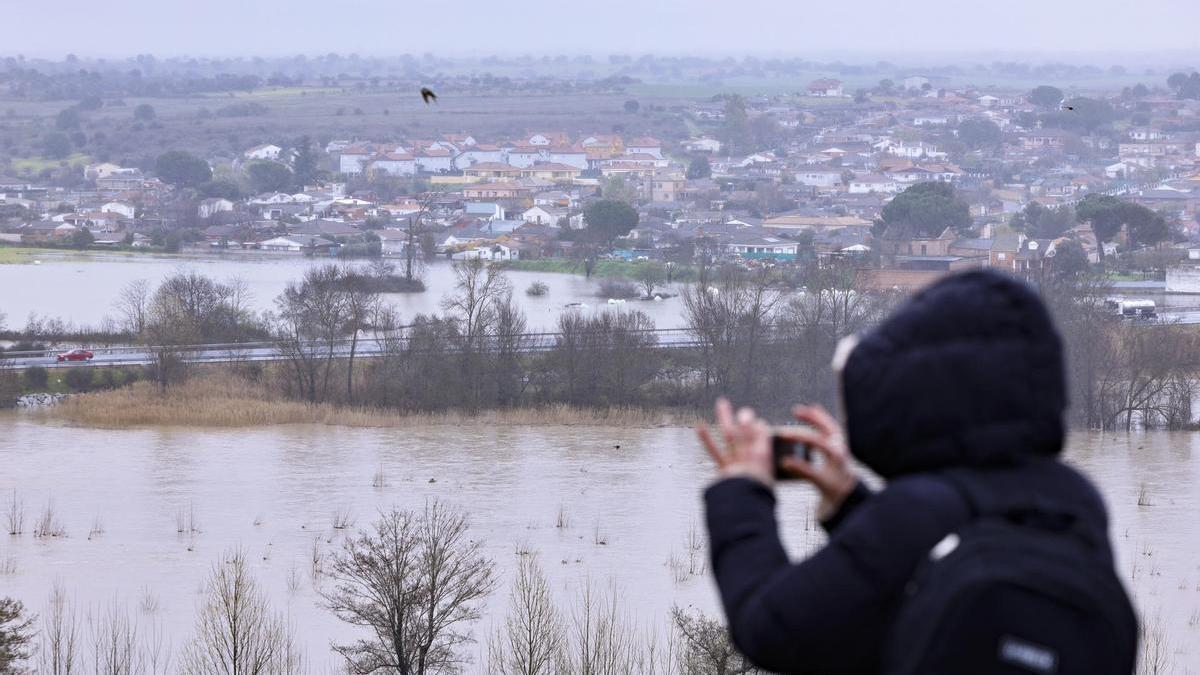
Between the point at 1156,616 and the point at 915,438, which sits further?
the point at 1156,616

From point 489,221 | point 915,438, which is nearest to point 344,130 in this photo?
point 489,221

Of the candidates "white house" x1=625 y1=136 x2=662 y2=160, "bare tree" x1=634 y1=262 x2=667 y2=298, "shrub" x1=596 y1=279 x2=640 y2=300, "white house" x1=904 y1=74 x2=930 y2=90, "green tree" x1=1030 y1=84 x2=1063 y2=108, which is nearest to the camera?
"shrub" x1=596 y1=279 x2=640 y2=300

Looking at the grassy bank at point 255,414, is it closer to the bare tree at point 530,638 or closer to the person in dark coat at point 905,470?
the bare tree at point 530,638

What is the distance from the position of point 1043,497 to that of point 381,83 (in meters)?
40.4

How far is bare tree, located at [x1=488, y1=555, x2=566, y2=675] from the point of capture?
413 centimetres

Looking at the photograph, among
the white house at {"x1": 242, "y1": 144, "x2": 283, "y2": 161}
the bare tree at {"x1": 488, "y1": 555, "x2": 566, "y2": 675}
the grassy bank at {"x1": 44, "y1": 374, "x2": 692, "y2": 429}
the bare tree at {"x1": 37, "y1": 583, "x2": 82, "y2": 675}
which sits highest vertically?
the white house at {"x1": 242, "y1": 144, "x2": 283, "y2": 161}

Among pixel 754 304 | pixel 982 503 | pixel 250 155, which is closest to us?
pixel 982 503

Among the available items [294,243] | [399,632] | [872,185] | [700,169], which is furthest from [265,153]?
[399,632]

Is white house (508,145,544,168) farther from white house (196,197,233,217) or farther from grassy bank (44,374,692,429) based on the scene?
grassy bank (44,374,692,429)

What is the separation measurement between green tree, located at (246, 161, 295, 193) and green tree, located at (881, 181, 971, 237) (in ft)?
33.3

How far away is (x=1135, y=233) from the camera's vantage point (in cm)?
1523

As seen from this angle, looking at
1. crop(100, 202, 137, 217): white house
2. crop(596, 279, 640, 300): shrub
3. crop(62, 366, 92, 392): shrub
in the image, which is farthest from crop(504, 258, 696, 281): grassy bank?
crop(100, 202, 137, 217): white house

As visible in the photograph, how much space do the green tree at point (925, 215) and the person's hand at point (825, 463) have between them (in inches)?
612

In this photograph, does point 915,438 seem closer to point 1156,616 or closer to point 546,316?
point 1156,616
